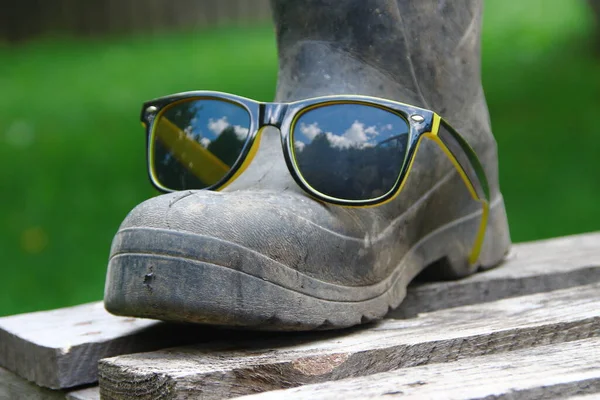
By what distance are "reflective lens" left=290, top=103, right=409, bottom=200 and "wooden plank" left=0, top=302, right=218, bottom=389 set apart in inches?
10.6

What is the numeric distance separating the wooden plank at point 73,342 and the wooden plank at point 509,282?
38 cm

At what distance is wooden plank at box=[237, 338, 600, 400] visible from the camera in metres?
0.96

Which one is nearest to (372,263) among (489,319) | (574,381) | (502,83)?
(489,319)

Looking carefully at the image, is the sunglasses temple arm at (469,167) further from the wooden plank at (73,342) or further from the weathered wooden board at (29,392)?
the weathered wooden board at (29,392)

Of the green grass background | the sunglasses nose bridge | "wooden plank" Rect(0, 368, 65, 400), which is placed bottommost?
the green grass background

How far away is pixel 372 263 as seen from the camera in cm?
135

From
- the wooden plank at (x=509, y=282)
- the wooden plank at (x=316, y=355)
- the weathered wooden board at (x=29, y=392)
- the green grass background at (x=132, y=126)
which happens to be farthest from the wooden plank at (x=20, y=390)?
the green grass background at (x=132, y=126)

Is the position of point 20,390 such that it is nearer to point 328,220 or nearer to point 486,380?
point 328,220

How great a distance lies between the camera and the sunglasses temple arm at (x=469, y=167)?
1.46 meters

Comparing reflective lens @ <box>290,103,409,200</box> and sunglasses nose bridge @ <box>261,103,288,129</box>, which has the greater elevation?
sunglasses nose bridge @ <box>261,103,288,129</box>

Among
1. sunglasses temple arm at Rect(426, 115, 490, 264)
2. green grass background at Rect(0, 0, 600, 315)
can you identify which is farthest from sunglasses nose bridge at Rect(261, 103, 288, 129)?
green grass background at Rect(0, 0, 600, 315)

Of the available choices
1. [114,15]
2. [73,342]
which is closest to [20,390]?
[73,342]

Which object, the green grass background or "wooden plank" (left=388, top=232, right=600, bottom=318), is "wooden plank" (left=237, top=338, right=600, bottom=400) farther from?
the green grass background

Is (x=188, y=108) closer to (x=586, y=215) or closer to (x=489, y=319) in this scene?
(x=489, y=319)
